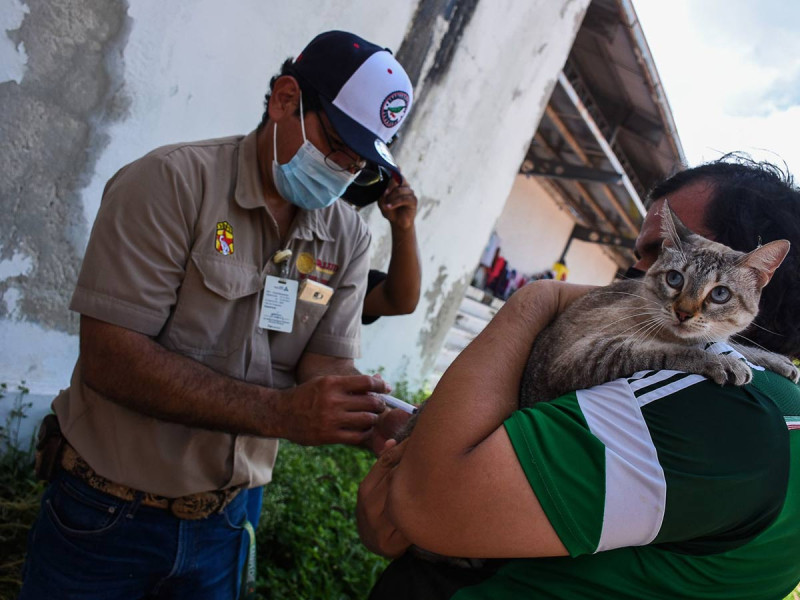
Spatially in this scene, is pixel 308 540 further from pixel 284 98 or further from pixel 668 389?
pixel 668 389

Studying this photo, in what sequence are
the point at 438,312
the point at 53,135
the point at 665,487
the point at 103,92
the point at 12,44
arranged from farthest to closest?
the point at 438,312
the point at 103,92
the point at 53,135
the point at 12,44
the point at 665,487

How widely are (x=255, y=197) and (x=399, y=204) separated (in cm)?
93

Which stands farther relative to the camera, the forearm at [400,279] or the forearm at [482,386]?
the forearm at [400,279]

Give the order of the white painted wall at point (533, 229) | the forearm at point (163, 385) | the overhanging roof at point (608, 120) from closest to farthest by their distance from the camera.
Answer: the forearm at point (163, 385), the overhanging roof at point (608, 120), the white painted wall at point (533, 229)

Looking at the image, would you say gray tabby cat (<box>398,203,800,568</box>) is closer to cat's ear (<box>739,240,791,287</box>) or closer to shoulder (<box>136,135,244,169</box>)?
cat's ear (<box>739,240,791,287</box>)

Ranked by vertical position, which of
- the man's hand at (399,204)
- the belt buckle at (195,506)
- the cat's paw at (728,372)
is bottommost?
the belt buckle at (195,506)

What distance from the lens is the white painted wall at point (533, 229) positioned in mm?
10758

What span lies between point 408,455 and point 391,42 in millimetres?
3696

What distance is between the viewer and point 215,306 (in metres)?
1.82

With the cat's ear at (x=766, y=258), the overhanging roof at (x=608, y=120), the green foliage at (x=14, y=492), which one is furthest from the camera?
the overhanging roof at (x=608, y=120)

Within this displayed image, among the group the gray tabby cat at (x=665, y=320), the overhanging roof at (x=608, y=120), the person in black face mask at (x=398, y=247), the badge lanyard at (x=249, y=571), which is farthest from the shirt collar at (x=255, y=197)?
the overhanging roof at (x=608, y=120)

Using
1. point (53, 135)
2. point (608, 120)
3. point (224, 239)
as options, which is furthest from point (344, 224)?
point (608, 120)

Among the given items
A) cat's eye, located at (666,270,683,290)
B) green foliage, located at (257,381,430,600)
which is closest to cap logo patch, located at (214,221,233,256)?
cat's eye, located at (666,270,683,290)

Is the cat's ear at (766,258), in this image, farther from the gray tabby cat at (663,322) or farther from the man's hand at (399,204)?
the man's hand at (399,204)
